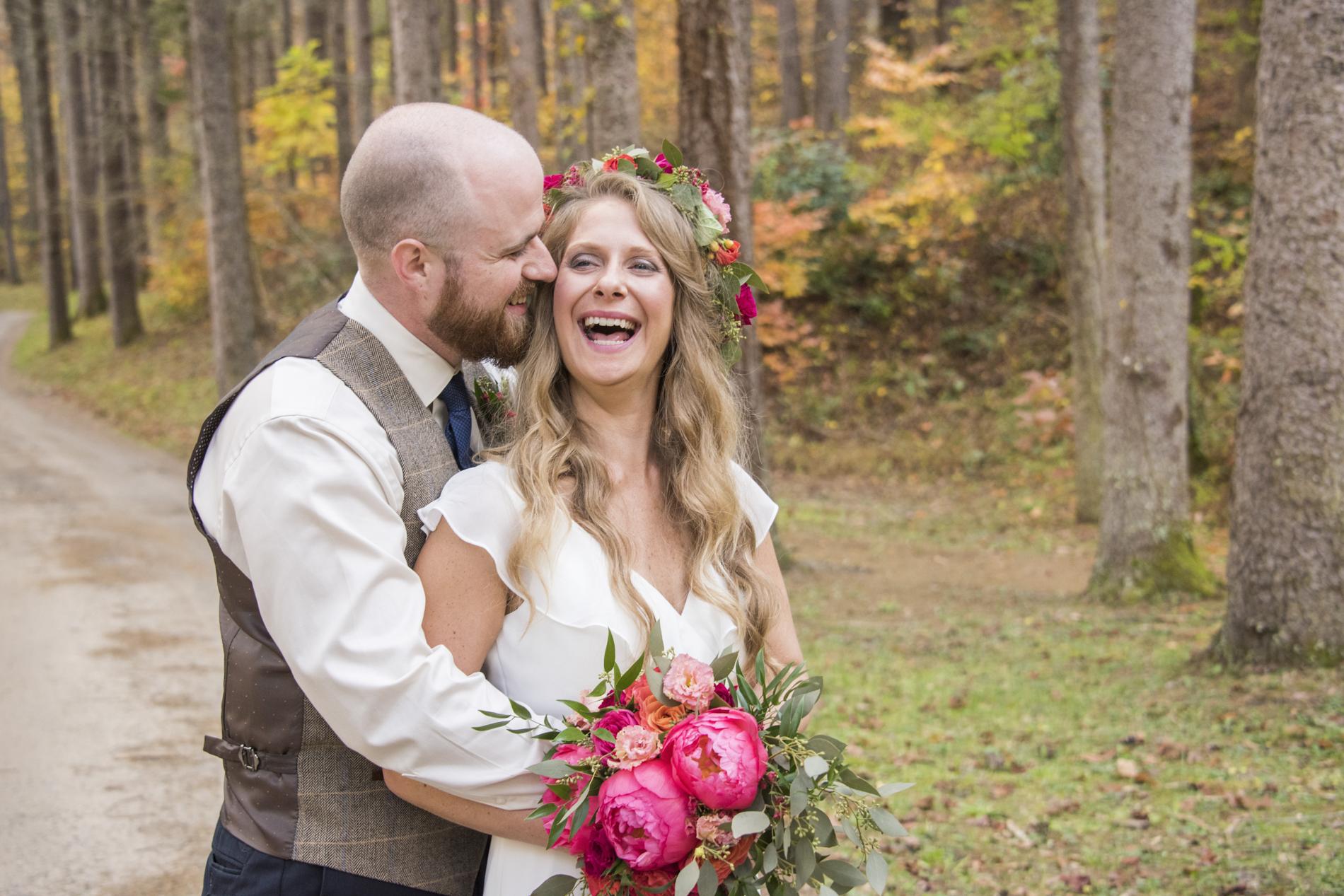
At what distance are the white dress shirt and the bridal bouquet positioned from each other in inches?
3.4

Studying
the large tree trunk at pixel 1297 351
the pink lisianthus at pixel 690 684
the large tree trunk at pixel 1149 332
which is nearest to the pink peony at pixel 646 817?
the pink lisianthus at pixel 690 684

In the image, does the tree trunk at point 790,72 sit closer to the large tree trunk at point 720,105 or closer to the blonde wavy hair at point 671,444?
the large tree trunk at point 720,105

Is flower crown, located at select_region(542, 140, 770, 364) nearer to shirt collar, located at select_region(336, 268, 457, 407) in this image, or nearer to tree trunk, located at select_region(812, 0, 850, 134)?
shirt collar, located at select_region(336, 268, 457, 407)

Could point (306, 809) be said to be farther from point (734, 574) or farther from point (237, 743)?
point (734, 574)

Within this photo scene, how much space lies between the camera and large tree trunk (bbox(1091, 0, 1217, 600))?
8.32m

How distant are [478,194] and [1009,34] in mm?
19530

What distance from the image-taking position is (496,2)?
21312 mm

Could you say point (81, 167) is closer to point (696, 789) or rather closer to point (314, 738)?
point (314, 738)

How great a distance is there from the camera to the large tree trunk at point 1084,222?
11273 millimetres

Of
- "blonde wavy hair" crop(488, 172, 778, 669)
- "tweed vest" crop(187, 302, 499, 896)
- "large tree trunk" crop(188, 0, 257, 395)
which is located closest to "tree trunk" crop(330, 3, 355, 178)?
"large tree trunk" crop(188, 0, 257, 395)

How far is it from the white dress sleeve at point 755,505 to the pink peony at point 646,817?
0.85 m

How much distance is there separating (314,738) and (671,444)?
1108 mm

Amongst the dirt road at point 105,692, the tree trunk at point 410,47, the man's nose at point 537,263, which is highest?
the tree trunk at point 410,47

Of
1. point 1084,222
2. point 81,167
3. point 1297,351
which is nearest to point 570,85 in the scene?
point 1084,222
